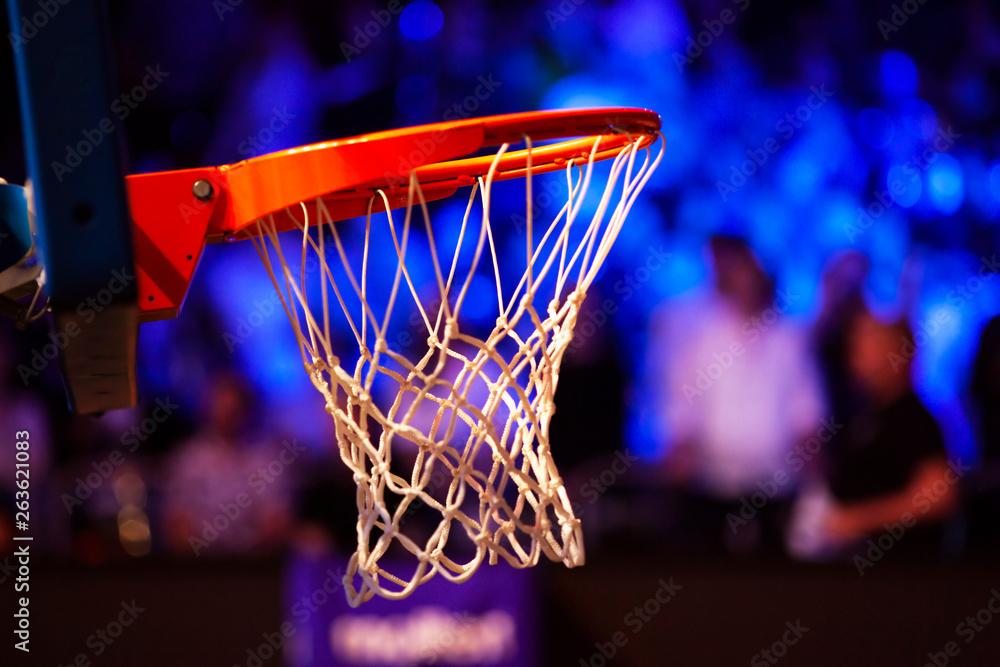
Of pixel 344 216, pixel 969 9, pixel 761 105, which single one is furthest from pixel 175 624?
pixel 969 9

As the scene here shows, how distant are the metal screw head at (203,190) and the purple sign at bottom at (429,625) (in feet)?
3.33

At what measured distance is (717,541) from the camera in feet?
8.46

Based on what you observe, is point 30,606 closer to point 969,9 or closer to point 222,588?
point 222,588

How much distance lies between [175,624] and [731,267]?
1992 mm

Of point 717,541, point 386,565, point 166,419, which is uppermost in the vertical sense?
point 386,565
